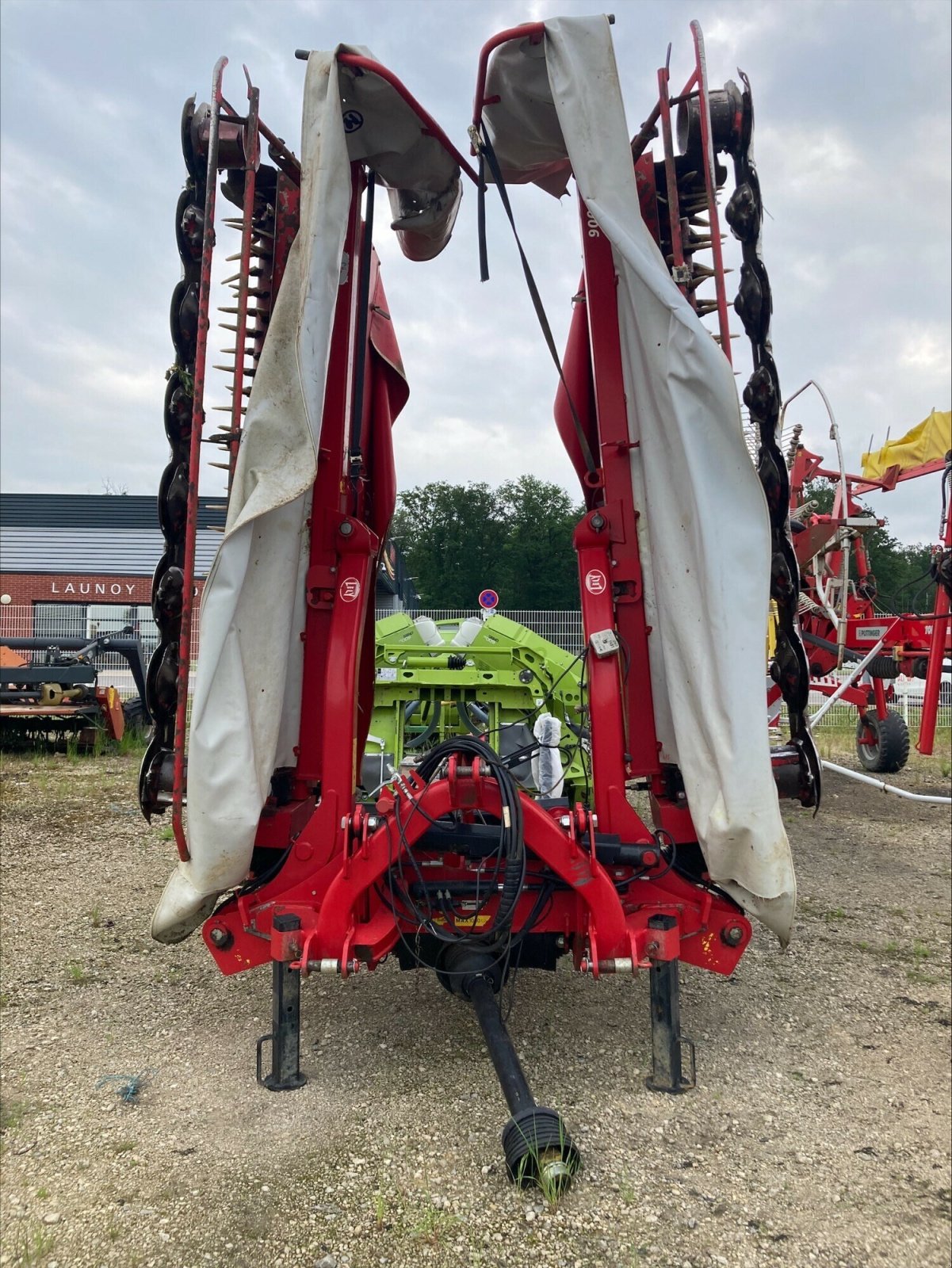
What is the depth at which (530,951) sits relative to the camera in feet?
9.86

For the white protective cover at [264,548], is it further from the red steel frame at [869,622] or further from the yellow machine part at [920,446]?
the yellow machine part at [920,446]

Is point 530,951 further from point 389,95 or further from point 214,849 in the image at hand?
point 389,95

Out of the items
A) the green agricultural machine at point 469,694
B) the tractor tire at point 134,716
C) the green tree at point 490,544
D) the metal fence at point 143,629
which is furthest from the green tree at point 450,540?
the green agricultural machine at point 469,694

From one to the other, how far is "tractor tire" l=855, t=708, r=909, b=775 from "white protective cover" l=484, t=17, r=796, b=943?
7374 mm

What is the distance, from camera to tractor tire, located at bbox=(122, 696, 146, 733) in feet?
36.8

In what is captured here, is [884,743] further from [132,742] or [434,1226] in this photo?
[132,742]

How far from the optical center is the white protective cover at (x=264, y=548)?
2473 millimetres

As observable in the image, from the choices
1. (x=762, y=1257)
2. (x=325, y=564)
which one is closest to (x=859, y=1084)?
(x=762, y=1257)

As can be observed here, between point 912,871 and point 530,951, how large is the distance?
4.14 m

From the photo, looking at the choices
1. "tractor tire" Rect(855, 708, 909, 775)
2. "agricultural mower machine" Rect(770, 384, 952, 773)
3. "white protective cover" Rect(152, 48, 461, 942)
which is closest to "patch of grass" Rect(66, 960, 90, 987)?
"white protective cover" Rect(152, 48, 461, 942)

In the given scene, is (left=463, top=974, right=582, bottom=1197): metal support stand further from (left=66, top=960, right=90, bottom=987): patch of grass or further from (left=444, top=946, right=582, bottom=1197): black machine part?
(left=66, top=960, right=90, bottom=987): patch of grass

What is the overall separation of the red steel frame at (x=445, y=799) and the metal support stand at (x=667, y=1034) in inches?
4.0

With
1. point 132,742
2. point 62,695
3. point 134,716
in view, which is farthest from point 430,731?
point 134,716

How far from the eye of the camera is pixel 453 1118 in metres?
2.63
